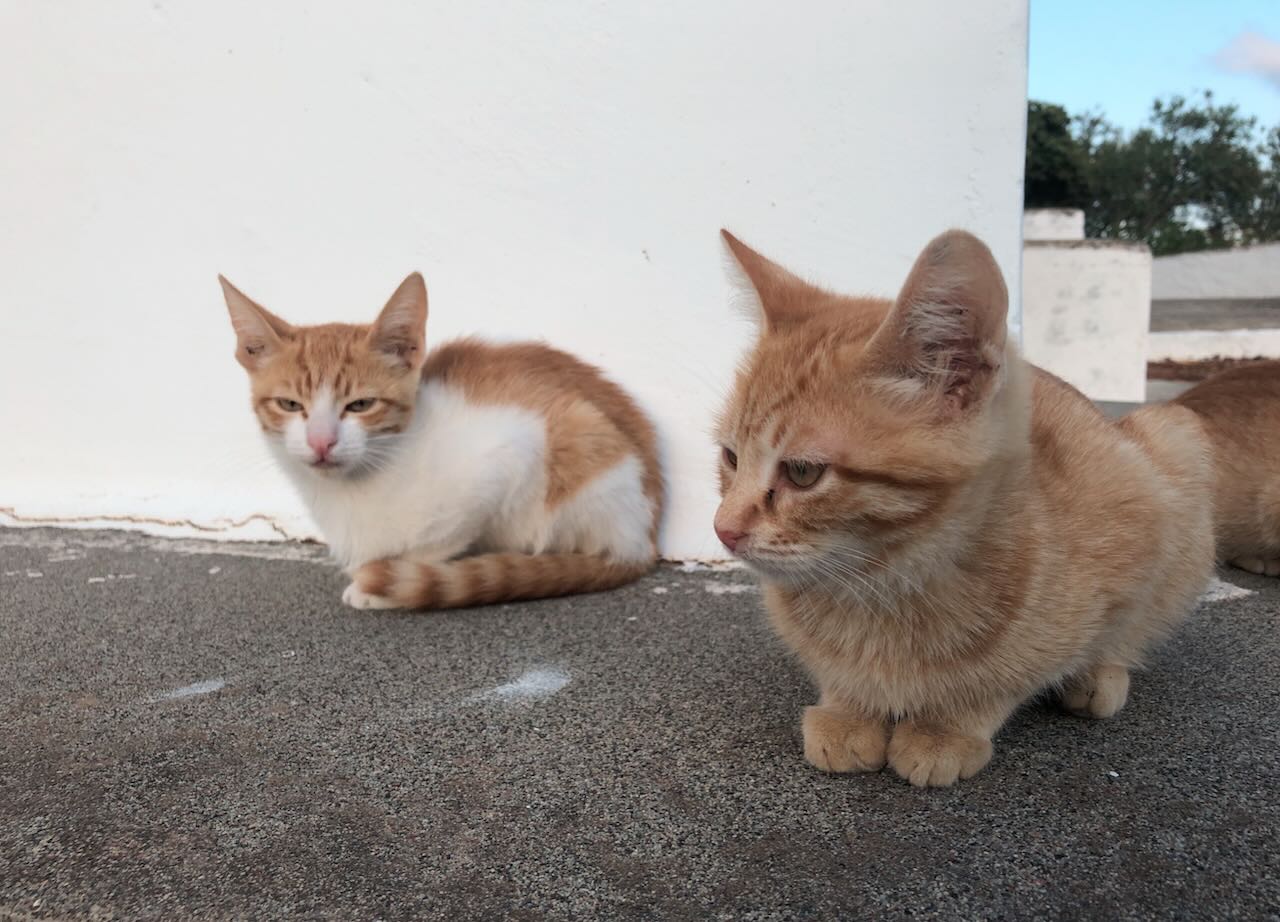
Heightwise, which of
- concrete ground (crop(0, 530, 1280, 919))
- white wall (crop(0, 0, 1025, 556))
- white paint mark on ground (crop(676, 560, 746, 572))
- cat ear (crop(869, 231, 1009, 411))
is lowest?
white paint mark on ground (crop(676, 560, 746, 572))

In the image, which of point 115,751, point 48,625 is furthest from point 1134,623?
point 48,625

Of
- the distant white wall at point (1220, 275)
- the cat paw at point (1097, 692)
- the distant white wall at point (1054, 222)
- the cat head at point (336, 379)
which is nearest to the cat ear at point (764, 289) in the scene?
the cat paw at point (1097, 692)

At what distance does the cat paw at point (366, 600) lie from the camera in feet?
7.00

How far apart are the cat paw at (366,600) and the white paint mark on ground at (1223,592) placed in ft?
6.04

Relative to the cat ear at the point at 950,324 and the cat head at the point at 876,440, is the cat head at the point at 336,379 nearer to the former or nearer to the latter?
the cat head at the point at 876,440

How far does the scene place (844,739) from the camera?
1.28 m

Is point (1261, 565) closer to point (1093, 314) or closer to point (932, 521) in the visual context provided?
point (932, 521)

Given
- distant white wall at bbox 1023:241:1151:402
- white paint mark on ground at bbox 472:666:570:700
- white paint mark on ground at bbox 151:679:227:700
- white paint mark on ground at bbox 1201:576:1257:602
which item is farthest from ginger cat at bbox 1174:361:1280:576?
distant white wall at bbox 1023:241:1151:402

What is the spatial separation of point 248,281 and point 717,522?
7.43 ft

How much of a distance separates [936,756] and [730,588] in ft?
3.55

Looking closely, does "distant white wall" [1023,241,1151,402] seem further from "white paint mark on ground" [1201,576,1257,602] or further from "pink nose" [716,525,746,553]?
"pink nose" [716,525,746,553]

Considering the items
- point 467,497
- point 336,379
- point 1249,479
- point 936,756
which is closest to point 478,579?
point 467,497

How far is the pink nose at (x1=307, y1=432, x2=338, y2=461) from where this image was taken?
2137 millimetres

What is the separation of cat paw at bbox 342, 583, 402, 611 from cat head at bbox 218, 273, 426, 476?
309 millimetres
